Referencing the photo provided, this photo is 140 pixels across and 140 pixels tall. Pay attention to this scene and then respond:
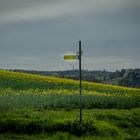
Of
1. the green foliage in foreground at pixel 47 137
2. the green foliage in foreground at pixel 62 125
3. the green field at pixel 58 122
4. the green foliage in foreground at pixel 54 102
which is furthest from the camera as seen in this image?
the green foliage in foreground at pixel 54 102

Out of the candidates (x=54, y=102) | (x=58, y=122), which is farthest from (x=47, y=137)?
(x=54, y=102)

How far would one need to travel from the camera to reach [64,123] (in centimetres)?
1952

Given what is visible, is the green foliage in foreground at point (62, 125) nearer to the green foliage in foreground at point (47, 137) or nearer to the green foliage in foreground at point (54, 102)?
the green foliage in foreground at point (47, 137)

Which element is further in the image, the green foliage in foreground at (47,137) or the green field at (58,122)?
the green field at (58,122)

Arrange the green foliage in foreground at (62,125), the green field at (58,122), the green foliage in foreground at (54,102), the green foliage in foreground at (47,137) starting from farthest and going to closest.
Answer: the green foliage in foreground at (54,102), the green foliage in foreground at (62,125), the green field at (58,122), the green foliage in foreground at (47,137)

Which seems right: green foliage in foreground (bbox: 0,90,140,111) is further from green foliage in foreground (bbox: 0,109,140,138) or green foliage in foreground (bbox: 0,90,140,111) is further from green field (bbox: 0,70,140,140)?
green foliage in foreground (bbox: 0,109,140,138)

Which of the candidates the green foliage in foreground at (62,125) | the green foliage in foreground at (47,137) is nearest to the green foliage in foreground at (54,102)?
the green foliage in foreground at (62,125)

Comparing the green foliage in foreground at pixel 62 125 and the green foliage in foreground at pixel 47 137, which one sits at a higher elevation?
the green foliage in foreground at pixel 62 125

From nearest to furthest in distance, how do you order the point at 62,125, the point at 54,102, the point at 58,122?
the point at 62,125, the point at 58,122, the point at 54,102

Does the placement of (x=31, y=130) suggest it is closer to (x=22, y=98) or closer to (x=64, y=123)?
(x=64, y=123)

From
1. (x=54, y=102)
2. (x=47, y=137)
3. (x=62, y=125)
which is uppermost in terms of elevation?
(x=54, y=102)

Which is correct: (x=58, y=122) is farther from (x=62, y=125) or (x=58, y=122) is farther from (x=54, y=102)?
(x=54, y=102)

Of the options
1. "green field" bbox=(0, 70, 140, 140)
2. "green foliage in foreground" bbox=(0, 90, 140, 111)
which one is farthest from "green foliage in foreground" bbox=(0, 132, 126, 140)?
"green foliage in foreground" bbox=(0, 90, 140, 111)

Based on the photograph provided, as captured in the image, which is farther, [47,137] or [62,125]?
[62,125]
